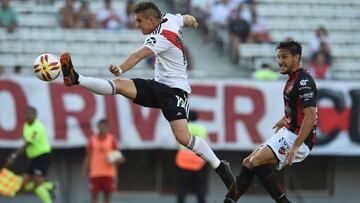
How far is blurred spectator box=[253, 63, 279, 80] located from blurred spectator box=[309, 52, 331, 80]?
2.80 ft

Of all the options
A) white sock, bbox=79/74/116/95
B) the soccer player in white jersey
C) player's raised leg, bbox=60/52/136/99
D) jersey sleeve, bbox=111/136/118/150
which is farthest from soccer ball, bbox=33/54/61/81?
jersey sleeve, bbox=111/136/118/150

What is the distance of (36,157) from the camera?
18734mm

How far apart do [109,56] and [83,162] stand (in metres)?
2.12

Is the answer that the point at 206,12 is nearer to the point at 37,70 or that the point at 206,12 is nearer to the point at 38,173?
the point at 38,173

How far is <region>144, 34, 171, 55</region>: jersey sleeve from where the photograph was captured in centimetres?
1248

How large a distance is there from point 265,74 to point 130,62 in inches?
318

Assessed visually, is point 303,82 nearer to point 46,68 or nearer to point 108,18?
point 46,68

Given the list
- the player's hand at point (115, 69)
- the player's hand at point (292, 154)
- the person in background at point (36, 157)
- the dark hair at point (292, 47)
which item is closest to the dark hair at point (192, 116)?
A: the person in background at point (36, 157)

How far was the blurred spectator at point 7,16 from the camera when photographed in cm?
2083

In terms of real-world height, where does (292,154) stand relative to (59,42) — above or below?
below

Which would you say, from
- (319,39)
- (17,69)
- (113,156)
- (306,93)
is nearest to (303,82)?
(306,93)

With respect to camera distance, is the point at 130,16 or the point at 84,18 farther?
the point at 130,16

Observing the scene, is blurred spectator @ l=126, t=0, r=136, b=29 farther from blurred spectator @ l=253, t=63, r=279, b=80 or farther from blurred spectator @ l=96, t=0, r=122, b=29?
blurred spectator @ l=253, t=63, r=279, b=80

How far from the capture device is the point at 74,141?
1966cm
